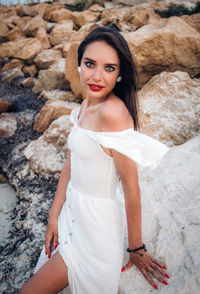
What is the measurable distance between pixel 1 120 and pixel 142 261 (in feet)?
12.8

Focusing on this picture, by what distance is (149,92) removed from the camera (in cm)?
254

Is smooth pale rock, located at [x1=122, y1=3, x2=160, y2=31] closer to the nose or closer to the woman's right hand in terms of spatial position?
the nose

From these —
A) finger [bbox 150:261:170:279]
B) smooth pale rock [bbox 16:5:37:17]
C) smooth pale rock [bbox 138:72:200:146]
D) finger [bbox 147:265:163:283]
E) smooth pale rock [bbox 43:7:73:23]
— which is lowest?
finger [bbox 147:265:163:283]

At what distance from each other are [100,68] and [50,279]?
1.28 m

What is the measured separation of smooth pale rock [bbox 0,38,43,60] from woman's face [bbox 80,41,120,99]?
7965mm

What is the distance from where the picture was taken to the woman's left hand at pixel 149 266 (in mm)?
1031

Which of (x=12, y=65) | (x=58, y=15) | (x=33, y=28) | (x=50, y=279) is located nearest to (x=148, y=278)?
(x=50, y=279)

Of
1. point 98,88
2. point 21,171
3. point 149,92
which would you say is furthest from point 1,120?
point 98,88

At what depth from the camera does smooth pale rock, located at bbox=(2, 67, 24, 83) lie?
698 cm

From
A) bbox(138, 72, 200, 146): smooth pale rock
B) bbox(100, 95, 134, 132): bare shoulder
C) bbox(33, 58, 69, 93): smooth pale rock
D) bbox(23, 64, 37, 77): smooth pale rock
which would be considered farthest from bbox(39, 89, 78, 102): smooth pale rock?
bbox(100, 95, 134, 132): bare shoulder

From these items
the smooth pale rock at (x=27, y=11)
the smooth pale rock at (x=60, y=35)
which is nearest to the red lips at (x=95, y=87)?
the smooth pale rock at (x=60, y=35)

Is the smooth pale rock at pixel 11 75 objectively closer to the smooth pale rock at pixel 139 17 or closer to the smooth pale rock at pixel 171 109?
the smooth pale rock at pixel 139 17

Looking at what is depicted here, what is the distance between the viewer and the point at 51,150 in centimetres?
286

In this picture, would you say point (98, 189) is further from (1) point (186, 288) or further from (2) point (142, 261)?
(1) point (186, 288)
